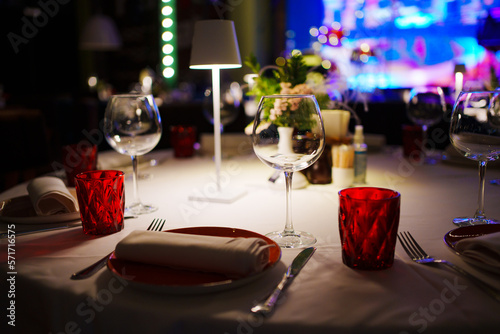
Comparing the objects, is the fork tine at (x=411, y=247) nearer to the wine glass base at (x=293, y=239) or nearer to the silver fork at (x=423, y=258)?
the silver fork at (x=423, y=258)

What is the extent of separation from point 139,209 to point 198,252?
0.44 meters

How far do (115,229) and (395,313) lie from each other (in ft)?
1.74

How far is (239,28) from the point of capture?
630cm

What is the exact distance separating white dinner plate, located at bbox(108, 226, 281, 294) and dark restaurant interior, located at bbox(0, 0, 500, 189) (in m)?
0.98

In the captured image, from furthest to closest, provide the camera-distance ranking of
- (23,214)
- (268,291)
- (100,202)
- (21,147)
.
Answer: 1. (21,147)
2. (23,214)
3. (100,202)
4. (268,291)

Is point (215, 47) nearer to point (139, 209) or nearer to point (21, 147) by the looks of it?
point (139, 209)

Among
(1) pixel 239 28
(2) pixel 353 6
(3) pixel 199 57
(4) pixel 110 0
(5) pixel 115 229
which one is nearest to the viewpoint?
(5) pixel 115 229

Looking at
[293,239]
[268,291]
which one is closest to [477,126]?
[293,239]

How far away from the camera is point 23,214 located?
92 cm

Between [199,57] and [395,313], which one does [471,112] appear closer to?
[395,313]

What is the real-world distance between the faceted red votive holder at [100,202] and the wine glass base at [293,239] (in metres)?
0.29

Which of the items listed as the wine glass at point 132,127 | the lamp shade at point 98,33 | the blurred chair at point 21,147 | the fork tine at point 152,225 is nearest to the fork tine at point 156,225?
the fork tine at point 152,225

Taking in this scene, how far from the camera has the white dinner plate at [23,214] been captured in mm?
873

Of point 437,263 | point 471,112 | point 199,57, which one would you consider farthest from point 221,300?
point 199,57
